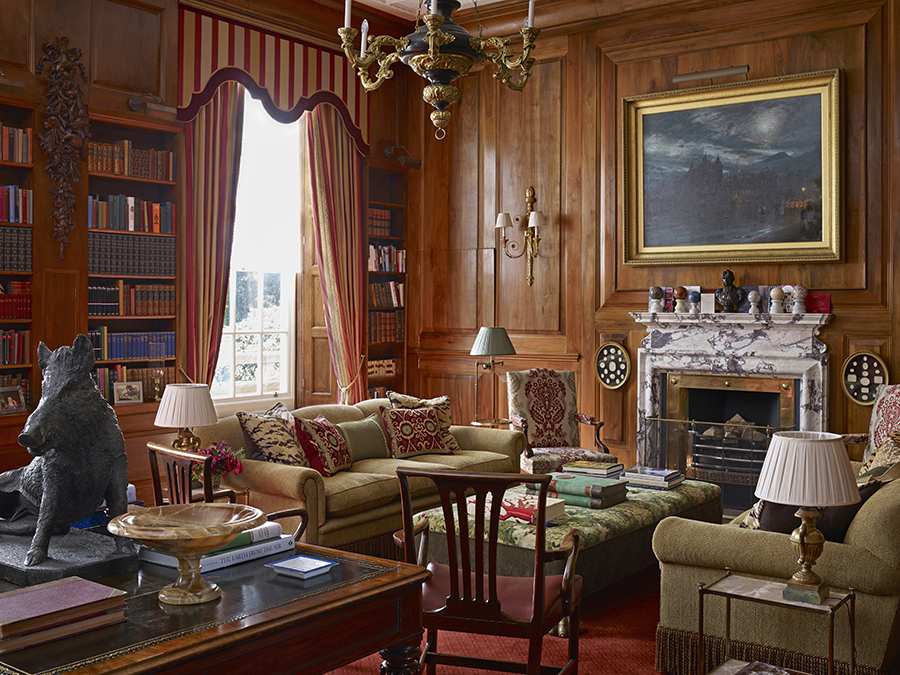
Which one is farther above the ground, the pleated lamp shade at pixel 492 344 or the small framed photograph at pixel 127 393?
the pleated lamp shade at pixel 492 344

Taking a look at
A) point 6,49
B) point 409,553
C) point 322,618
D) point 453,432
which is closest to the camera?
point 322,618

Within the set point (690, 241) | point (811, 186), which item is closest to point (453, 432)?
point (690, 241)

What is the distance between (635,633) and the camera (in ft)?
13.2

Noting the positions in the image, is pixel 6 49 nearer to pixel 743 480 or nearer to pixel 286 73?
pixel 286 73

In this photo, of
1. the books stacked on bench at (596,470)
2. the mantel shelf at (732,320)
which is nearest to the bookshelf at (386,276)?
the mantel shelf at (732,320)

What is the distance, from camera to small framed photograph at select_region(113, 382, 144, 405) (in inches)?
246

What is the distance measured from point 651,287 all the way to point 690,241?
48 cm

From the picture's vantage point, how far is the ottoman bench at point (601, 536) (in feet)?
13.4

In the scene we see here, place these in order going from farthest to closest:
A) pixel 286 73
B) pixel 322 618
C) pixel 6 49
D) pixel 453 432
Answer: pixel 286 73 < pixel 453 432 < pixel 6 49 < pixel 322 618

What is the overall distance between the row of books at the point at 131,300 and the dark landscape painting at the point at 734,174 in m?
3.87

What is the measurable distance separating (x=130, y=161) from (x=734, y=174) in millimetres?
4559

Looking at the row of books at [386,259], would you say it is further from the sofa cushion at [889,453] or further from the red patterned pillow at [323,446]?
the sofa cushion at [889,453]

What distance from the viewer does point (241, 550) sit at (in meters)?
2.18

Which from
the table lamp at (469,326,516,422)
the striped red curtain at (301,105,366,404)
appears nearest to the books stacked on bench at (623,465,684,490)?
the table lamp at (469,326,516,422)
